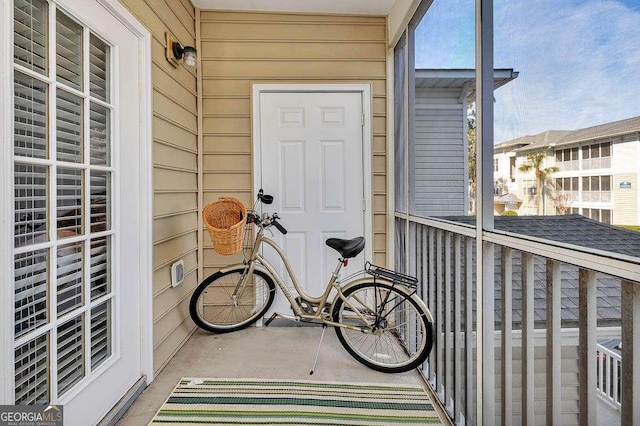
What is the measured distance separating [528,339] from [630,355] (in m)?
0.38

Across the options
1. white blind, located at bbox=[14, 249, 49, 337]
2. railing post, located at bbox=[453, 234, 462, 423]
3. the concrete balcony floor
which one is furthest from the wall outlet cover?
railing post, located at bbox=[453, 234, 462, 423]

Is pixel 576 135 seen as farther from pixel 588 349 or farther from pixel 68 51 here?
pixel 68 51

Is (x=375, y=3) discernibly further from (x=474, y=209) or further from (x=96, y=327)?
(x=96, y=327)

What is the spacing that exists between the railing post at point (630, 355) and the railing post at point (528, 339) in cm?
33

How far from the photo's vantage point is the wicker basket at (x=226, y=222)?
2266 millimetres

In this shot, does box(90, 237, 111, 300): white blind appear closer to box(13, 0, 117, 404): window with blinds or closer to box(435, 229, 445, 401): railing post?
box(13, 0, 117, 404): window with blinds

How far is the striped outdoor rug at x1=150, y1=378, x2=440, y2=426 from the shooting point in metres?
1.72

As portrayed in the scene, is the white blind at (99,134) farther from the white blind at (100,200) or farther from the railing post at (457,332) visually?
the railing post at (457,332)

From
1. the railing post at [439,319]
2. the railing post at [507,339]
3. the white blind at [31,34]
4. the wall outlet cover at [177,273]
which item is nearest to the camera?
the white blind at [31,34]

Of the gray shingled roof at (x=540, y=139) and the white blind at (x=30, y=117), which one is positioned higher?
the white blind at (x=30, y=117)

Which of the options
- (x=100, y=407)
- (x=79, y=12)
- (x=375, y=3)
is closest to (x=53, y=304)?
(x=100, y=407)

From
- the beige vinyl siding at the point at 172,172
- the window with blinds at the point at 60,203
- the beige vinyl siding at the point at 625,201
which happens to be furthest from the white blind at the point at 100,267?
the beige vinyl siding at the point at 625,201

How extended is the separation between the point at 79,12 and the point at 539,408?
8.46ft

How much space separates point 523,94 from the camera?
1.18 meters
